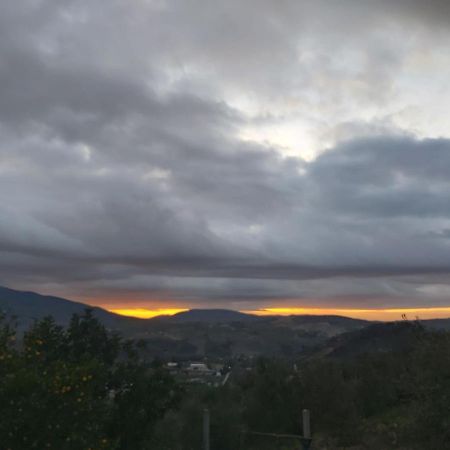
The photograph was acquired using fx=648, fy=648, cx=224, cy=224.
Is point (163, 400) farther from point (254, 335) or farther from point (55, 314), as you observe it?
point (55, 314)

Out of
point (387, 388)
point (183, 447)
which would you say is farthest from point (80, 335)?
point (387, 388)

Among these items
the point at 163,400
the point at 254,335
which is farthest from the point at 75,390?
the point at 254,335

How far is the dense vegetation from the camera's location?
1155 centimetres

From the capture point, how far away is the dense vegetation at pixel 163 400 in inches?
455

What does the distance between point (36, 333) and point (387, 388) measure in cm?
2171

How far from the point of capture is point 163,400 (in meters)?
14.9

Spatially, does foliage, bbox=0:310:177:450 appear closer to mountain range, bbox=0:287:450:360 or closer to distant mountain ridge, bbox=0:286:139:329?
distant mountain ridge, bbox=0:286:139:329

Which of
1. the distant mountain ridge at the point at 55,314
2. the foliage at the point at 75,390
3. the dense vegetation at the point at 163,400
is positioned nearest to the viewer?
the foliage at the point at 75,390

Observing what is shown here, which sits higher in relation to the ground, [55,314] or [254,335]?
[55,314]

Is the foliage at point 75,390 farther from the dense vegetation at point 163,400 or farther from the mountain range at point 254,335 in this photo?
the mountain range at point 254,335

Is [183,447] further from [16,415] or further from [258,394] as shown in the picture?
[16,415]

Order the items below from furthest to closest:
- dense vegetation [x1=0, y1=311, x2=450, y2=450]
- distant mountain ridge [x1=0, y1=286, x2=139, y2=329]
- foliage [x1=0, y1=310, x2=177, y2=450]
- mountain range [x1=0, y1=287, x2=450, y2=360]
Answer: mountain range [x1=0, y1=287, x2=450, y2=360] → distant mountain ridge [x1=0, y1=286, x2=139, y2=329] → dense vegetation [x1=0, y1=311, x2=450, y2=450] → foliage [x1=0, y1=310, x2=177, y2=450]

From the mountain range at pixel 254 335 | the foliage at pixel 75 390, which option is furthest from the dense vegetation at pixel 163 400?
the mountain range at pixel 254 335

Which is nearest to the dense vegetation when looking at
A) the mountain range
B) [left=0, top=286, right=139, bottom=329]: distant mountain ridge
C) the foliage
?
the foliage
